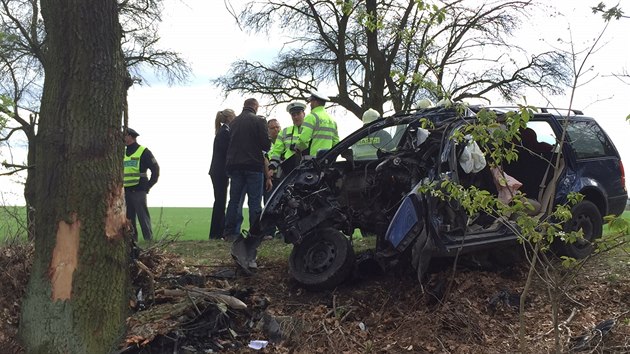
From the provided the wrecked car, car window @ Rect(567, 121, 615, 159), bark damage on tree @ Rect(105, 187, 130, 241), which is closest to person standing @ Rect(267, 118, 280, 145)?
the wrecked car

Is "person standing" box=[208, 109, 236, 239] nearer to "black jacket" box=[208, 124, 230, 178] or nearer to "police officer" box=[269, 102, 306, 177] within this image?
"black jacket" box=[208, 124, 230, 178]

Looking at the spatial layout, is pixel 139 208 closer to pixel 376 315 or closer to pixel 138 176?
pixel 138 176

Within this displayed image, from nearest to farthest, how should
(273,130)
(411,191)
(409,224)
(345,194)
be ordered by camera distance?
1. (409,224)
2. (411,191)
3. (345,194)
4. (273,130)

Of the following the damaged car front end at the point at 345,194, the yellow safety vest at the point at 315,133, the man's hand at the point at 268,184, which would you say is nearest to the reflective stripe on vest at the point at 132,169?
the man's hand at the point at 268,184

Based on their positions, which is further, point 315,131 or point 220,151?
point 220,151

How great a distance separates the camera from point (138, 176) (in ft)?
30.7

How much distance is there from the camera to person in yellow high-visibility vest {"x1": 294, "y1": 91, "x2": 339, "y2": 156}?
311 inches

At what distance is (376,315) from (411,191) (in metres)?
1.13

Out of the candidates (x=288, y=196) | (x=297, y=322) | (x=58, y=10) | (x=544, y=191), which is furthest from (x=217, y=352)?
(x=544, y=191)

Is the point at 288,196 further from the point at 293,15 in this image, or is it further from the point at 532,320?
the point at 293,15

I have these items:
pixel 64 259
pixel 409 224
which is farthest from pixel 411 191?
pixel 64 259

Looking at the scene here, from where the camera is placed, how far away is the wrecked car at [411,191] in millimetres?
5359

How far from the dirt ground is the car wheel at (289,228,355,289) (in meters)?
0.16

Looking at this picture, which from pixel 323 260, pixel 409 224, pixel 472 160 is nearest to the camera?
pixel 409 224
